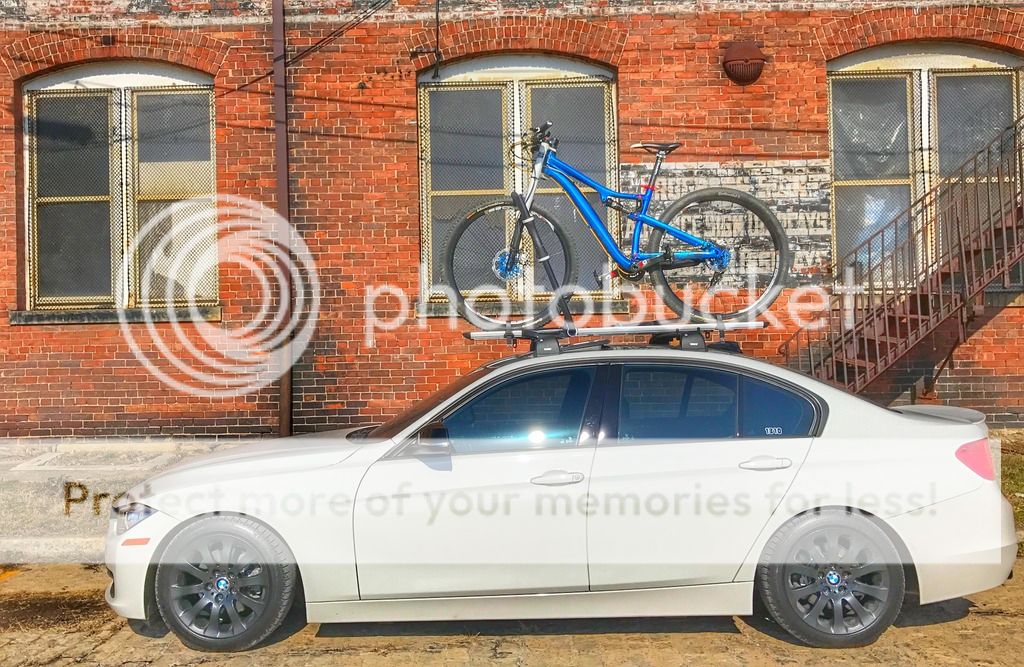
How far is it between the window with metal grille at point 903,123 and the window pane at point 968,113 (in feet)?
0.03

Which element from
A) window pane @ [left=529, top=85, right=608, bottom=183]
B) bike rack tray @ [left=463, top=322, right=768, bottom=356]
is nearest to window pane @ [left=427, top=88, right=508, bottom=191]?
window pane @ [left=529, top=85, right=608, bottom=183]

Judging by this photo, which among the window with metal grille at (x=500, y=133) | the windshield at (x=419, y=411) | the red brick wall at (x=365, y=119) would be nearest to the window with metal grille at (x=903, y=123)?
the red brick wall at (x=365, y=119)

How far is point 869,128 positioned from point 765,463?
6.23 meters

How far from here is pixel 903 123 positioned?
32.0 feet

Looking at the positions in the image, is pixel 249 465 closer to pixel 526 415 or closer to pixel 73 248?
pixel 526 415

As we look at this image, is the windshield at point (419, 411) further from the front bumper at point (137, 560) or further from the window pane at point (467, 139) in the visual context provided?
the window pane at point (467, 139)

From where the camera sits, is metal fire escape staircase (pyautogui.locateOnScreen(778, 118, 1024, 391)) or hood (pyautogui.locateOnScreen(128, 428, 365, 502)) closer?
hood (pyautogui.locateOnScreen(128, 428, 365, 502))

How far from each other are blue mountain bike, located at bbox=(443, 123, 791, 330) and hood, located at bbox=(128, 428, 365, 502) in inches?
54.4

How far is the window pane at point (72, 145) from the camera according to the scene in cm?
982

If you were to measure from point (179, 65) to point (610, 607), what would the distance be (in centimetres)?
746

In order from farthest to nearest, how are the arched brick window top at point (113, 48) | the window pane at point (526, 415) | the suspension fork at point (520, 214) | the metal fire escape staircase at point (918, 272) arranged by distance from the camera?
the arched brick window top at point (113, 48)
the metal fire escape staircase at point (918, 272)
the suspension fork at point (520, 214)
the window pane at point (526, 415)

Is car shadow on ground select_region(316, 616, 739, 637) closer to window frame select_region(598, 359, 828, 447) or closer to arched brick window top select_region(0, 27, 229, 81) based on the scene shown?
window frame select_region(598, 359, 828, 447)

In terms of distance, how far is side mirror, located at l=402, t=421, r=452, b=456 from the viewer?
4.72m

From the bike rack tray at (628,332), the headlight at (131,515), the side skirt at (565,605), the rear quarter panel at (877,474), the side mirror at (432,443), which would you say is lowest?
the side skirt at (565,605)
